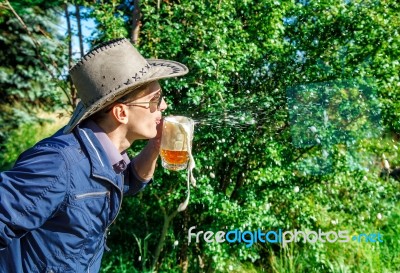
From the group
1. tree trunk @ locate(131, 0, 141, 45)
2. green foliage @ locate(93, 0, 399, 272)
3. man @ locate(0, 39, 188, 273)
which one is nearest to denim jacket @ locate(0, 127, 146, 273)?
man @ locate(0, 39, 188, 273)

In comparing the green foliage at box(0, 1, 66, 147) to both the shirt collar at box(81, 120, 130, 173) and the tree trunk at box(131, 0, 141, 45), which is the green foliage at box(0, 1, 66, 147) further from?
the shirt collar at box(81, 120, 130, 173)

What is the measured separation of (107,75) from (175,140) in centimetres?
41

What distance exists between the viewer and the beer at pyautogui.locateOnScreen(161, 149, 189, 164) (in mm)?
2221

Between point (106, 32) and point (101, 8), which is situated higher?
point (101, 8)

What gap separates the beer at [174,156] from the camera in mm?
2221

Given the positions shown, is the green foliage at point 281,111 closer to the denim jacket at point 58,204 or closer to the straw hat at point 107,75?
the straw hat at point 107,75

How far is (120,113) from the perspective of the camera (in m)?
1.97

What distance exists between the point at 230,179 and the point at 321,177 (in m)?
0.71

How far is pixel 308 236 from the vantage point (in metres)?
4.04

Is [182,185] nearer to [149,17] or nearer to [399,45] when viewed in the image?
[149,17]

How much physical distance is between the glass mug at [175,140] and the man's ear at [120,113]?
0.24 metres

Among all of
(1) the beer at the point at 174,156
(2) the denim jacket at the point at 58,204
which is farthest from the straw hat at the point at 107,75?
(1) the beer at the point at 174,156

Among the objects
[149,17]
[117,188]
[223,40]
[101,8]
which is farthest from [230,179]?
[117,188]

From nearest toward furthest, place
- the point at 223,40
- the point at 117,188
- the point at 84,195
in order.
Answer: the point at 84,195 → the point at 117,188 → the point at 223,40
